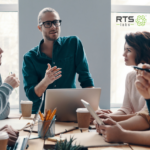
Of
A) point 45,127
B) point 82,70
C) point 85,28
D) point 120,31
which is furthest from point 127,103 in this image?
point 120,31

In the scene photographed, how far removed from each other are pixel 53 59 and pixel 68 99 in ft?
2.58

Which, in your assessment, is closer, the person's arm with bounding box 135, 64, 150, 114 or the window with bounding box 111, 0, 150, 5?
the person's arm with bounding box 135, 64, 150, 114

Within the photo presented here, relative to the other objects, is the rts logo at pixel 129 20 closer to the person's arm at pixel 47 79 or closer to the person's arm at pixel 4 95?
the person's arm at pixel 47 79

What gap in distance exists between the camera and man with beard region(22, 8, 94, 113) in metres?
2.01

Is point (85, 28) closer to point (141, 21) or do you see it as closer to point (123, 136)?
point (141, 21)

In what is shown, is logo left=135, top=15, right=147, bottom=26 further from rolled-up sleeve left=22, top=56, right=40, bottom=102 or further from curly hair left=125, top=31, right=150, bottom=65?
rolled-up sleeve left=22, top=56, right=40, bottom=102

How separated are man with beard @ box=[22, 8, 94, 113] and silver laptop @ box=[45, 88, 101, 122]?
0.55 meters

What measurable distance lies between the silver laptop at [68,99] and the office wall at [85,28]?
230cm

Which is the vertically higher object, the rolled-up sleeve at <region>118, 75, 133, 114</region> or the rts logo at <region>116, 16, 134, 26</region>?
the rts logo at <region>116, 16, 134, 26</region>

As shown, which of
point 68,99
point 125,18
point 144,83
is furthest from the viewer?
point 125,18

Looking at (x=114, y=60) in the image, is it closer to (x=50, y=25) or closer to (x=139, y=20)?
(x=139, y=20)

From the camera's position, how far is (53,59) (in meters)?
2.09

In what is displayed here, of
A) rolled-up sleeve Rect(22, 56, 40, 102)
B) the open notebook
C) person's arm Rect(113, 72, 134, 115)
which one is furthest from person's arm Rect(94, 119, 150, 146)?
rolled-up sleeve Rect(22, 56, 40, 102)

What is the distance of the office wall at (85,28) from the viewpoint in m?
3.58
